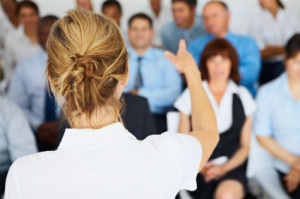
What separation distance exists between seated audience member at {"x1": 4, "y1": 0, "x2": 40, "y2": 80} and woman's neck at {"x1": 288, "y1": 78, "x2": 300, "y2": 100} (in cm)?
245

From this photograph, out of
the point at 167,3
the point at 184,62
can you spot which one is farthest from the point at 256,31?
the point at 184,62

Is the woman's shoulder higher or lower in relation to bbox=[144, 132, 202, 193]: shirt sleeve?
higher

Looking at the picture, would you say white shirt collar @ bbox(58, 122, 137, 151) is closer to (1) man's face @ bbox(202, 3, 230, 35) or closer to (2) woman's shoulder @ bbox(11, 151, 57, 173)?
(2) woman's shoulder @ bbox(11, 151, 57, 173)

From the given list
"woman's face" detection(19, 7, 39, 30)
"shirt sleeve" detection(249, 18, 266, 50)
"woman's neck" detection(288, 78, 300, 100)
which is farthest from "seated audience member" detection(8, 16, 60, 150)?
"shirt sleeve" detection(249, 18, 266, 50)

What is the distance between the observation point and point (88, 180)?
705mm

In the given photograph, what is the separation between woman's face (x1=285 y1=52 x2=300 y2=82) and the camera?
2.00 m

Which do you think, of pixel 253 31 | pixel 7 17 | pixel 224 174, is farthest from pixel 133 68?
pixel 7 17

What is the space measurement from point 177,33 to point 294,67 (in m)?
1.85

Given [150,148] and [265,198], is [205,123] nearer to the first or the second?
[150,148]

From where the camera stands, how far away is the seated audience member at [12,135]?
1.70 metres

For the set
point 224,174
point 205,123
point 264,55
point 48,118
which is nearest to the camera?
point 205,123

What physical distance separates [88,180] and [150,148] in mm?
147

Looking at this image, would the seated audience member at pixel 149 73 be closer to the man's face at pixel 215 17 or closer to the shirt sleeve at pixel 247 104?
the man's face at pixel 215 17


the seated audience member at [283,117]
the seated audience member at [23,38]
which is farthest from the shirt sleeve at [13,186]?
the seated audience member at [23,38]
